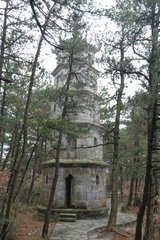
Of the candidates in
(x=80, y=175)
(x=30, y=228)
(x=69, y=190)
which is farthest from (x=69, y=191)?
(x=30, y=228)

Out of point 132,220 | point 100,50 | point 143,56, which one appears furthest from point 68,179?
point 143,56

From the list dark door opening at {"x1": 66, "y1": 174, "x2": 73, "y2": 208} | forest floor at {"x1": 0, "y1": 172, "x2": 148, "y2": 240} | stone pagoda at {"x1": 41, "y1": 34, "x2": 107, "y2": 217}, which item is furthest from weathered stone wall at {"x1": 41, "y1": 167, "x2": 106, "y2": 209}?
forest floor at {"x1": 0, "y1": 172, "x2": 148, "y2": 240}

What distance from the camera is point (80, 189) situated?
2064cm

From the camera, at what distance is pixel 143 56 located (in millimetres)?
10781

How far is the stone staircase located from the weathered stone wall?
1137 mm

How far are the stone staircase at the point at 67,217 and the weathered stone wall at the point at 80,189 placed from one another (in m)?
1.14

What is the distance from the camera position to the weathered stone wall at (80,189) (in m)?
20.4

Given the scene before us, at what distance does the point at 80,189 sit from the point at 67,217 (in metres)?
2.22

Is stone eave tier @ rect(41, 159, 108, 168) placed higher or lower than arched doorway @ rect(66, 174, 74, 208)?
higher

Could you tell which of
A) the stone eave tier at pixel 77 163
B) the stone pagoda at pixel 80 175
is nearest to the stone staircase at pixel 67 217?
the stone pagoda at pixel 80 175

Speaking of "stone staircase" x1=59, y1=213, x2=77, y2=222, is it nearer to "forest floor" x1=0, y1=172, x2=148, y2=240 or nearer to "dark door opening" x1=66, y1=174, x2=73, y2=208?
"forest floor" x1=0, y1=172, x2=148, y2=240

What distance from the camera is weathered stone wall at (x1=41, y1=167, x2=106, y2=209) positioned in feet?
67.1

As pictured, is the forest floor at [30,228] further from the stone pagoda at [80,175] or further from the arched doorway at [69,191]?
the arched doorway at [69,191]

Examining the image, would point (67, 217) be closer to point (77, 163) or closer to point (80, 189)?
point (80, 189)
